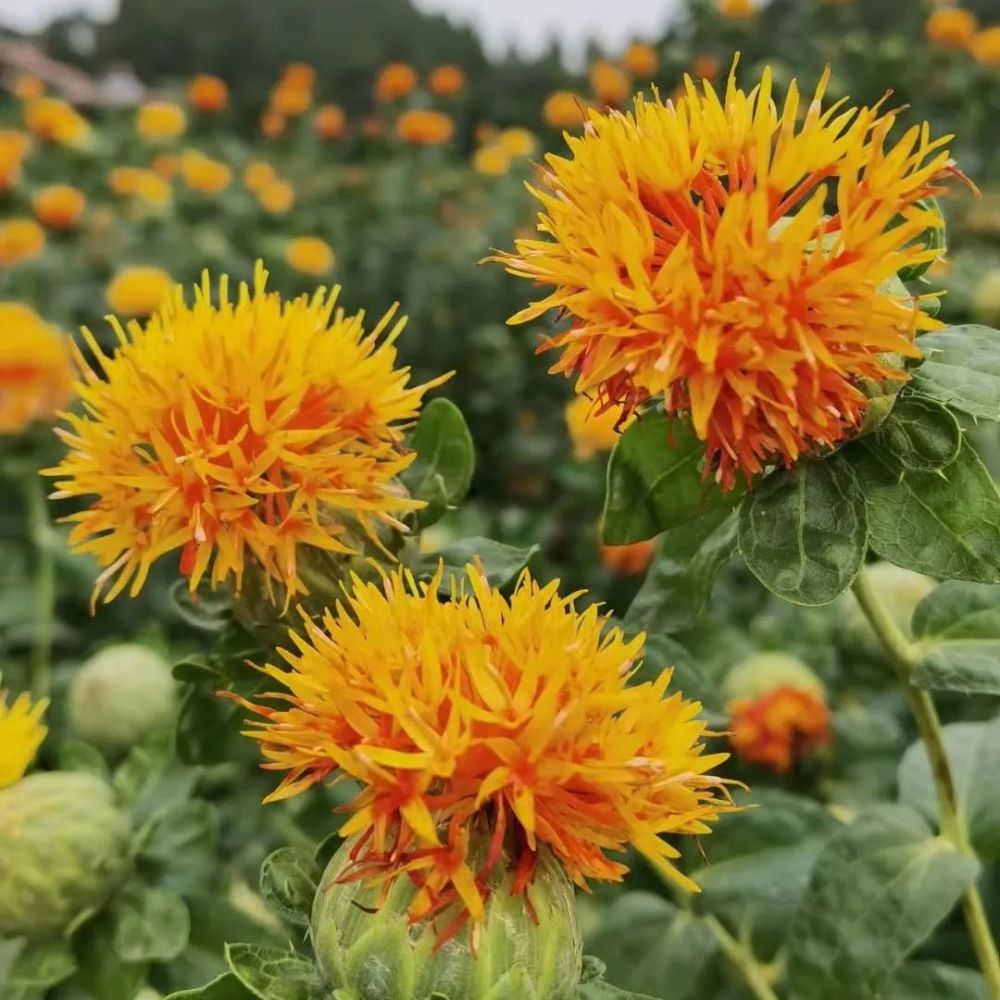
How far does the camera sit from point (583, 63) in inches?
162

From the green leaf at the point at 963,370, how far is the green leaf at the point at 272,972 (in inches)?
18.0

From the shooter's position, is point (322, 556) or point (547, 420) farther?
point (547, 420)

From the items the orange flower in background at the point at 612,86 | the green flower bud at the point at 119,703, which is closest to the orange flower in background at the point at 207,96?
the orange flower in background at the point at 612,86

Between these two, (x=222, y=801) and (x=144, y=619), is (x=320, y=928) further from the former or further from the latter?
(x=144, y=619)

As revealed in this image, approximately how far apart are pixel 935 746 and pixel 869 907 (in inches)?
4.7

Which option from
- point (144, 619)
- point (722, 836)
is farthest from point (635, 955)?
point (144, 619)

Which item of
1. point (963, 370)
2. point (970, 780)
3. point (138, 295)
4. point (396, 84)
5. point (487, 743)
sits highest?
point (963, 370)

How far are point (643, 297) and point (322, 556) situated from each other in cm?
29

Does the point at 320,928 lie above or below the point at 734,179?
below

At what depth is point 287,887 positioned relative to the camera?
642mm

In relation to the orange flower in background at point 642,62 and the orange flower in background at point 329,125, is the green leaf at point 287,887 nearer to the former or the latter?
the orange flower in background at point 642,62

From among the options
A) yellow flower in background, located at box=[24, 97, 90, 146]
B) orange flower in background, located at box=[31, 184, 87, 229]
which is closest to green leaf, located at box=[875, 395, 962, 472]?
orange flower in background, located at box=[31, 184, 87, 229]

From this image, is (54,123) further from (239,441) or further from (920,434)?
(920,434)

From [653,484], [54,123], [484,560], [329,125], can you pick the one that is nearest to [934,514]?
[653,484]
